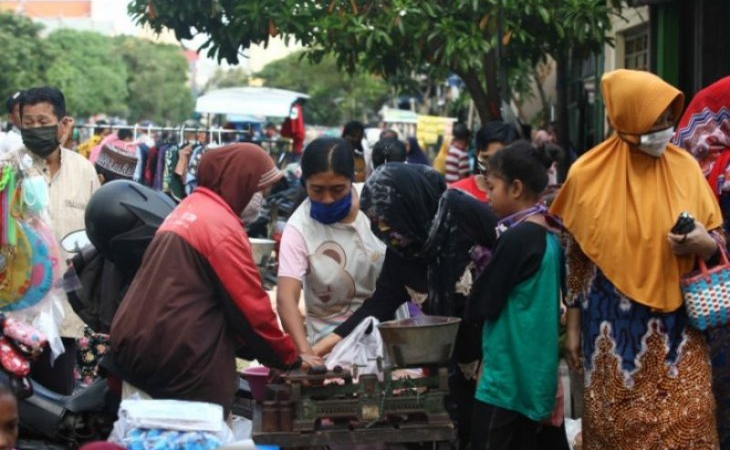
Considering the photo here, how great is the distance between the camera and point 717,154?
17.6 feet

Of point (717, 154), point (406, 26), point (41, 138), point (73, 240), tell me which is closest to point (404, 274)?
point (717, 154)

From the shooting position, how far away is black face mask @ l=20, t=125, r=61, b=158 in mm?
6469

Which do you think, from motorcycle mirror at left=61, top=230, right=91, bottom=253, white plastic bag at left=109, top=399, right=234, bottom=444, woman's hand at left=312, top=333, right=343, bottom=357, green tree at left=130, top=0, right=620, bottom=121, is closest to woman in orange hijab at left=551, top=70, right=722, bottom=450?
woman's hand at left=312, top=333, right=343, bottom=357

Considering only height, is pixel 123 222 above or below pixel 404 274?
above

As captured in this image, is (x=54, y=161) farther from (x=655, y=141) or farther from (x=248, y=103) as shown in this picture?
(x=248, y=103)

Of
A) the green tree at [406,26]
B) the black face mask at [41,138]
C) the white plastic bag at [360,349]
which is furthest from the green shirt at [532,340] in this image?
the green tree at [406,26]

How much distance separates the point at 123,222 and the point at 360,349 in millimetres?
1098

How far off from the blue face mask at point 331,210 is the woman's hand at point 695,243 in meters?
1.38

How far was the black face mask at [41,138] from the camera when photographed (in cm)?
647

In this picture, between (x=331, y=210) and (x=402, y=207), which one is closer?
(x=402, y=207)

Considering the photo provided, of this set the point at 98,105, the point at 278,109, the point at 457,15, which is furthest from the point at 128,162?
the point at 98,105

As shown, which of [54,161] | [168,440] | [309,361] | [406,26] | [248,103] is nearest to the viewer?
[168,440]

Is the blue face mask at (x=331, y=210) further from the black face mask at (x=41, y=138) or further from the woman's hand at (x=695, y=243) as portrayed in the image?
the black face mask at (x=41, y=138)

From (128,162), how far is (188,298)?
263cm
